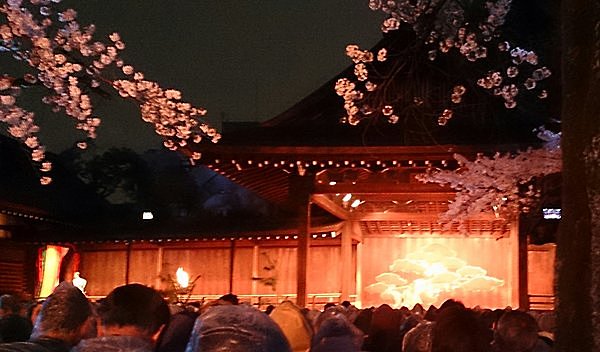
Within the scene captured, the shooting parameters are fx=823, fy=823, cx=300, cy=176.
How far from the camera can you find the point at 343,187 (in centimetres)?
1662

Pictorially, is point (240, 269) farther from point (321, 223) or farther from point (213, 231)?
point (321, 223)

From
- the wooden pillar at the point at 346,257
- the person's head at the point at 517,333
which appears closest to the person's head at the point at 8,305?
the person's head at the point at 517,333

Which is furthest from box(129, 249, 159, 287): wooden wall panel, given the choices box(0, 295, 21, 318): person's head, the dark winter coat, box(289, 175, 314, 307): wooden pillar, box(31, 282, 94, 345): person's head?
the dark winter coat

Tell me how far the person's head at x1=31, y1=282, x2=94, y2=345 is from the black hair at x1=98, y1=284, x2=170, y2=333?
17 centimetres

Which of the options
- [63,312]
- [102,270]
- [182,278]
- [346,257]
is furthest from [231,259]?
[63,312]

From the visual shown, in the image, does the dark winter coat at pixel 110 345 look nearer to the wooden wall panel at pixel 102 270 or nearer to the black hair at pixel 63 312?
the black hair at pixel 63 312

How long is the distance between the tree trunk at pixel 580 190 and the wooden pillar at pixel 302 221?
11928 millimetres

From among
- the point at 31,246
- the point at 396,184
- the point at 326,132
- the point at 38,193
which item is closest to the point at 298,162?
the point at 326,132

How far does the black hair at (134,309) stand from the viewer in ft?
12.2

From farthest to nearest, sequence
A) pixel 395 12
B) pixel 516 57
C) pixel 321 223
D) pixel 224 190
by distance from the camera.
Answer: pixel 224 190, pixel 321 223, pixel 516 57, pixel 395 12

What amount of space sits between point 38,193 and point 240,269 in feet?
38.6

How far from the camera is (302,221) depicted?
15828mm

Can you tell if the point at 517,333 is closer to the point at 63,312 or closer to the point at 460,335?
the point at 460,335

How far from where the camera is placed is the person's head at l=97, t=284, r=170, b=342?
12.2 feet
